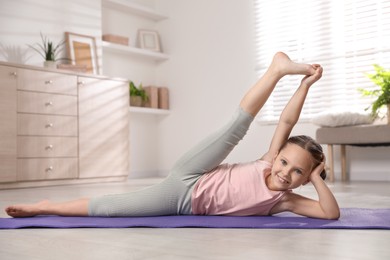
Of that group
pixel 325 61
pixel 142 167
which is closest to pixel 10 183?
pixel 142 167

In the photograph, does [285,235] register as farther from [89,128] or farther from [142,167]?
[142,167]

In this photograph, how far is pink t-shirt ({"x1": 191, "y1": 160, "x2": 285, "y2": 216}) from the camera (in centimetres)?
182

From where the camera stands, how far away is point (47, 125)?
423 cm

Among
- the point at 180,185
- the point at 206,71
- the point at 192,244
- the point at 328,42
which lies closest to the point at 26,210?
the point at 180,185

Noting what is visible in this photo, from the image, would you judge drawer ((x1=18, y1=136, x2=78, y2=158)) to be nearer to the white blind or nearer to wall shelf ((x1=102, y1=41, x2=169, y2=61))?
wall shelf ((x1=102, y1=41, x2=169, y2=61))

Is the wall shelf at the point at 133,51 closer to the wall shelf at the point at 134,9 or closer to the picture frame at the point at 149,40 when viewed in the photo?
the picture frame at the point at 149,40

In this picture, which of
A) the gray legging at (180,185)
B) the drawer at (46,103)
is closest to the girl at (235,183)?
the gray legging at (180,185)

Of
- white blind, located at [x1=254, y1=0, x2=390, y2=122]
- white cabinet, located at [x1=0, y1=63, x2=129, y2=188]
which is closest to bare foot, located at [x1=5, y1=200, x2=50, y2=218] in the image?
white cabinet, located at [x1=0, y1=63, x2=129, y2=188]

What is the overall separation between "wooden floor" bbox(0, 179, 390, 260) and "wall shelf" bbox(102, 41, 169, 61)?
12.5 feet

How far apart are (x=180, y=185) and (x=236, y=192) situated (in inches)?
8.1

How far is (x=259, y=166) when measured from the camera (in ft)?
6.18

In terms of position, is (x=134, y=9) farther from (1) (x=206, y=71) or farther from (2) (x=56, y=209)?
(2) (x=56, y=209)

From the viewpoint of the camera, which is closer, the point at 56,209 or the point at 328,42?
the point at 56,209

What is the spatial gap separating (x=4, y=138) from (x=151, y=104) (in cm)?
208
